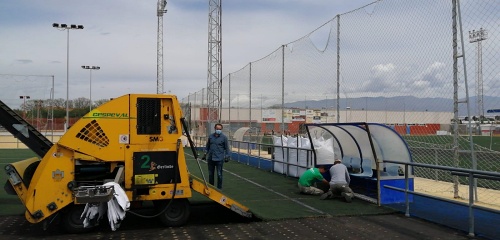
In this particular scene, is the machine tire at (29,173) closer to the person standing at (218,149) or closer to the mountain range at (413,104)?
the person standing at (218,149)

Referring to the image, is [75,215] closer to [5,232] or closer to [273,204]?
[5,232]

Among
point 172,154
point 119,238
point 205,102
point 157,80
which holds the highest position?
point 157,80

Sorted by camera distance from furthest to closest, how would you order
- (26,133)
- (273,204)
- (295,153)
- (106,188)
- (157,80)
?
(157,80) → (295,153) → (273,204) → (26,133) → (106,188)

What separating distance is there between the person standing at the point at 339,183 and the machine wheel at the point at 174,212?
3.54m

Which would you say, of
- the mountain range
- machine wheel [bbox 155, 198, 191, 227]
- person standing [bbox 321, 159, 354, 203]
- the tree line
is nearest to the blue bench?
person standing [bbox 321, 159, 354, 203]

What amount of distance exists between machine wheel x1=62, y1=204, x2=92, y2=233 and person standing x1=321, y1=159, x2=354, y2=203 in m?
5.13

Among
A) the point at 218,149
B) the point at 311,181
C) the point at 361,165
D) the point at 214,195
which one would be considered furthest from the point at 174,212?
the point at 361,165

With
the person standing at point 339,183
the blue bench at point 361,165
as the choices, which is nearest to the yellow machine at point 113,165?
the person standing at point 339,183

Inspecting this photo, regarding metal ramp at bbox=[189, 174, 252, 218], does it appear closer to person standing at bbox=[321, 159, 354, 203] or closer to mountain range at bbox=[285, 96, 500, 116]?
person standing at bbox=[321, 159, 354, 203]

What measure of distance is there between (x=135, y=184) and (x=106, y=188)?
1.89ft

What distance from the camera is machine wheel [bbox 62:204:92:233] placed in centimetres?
721

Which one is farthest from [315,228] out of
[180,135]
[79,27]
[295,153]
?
[79,27]

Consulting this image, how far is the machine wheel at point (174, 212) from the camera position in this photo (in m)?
7.74

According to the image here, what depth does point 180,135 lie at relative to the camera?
25.4 feet
